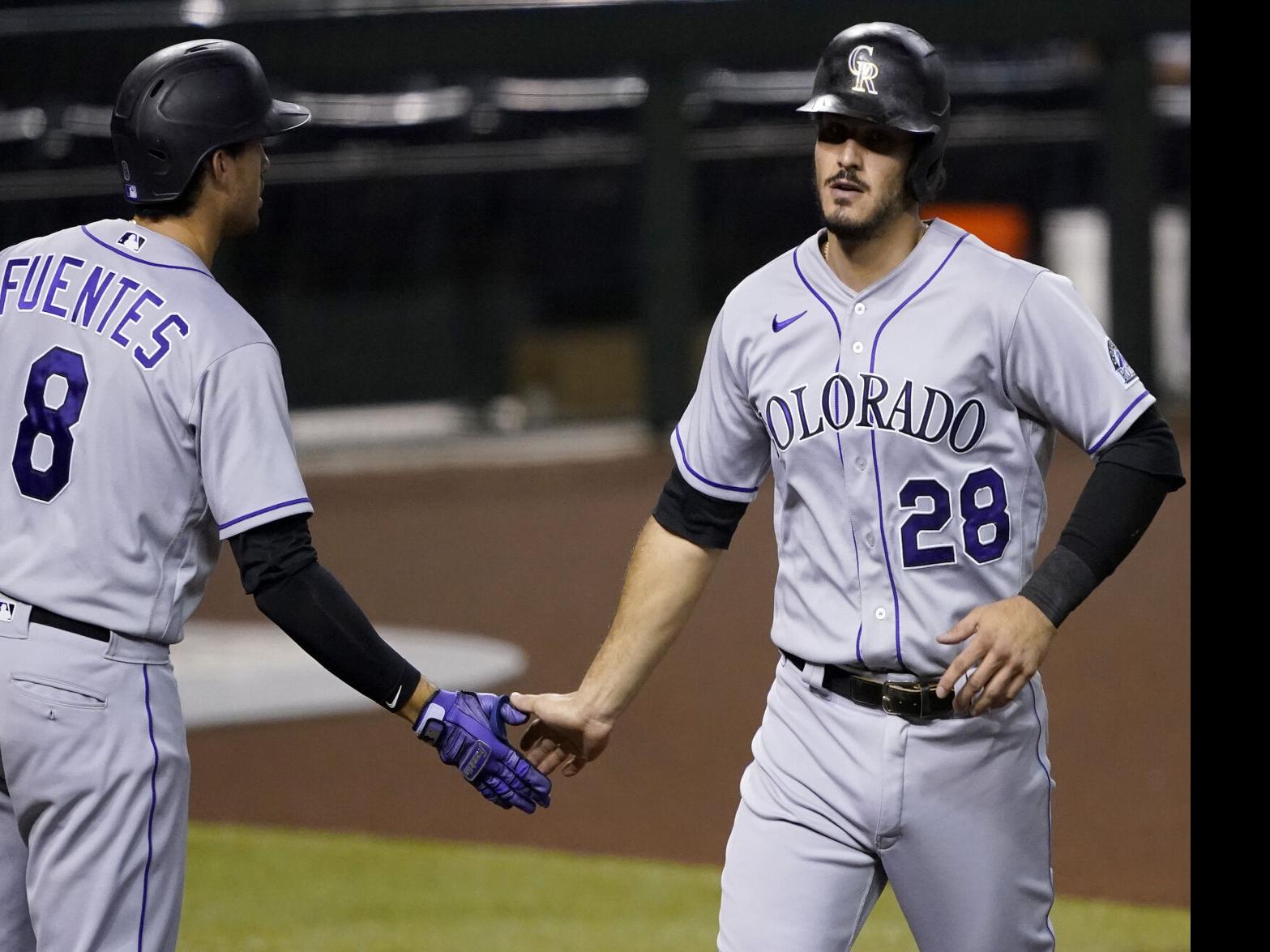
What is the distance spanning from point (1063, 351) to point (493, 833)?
4.05 meters

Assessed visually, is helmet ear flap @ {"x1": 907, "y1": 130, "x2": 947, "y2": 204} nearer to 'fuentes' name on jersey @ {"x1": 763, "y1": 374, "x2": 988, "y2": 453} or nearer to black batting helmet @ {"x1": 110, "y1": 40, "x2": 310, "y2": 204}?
'fuentes' name on jersey @ {"x1": 763, "y1": 374, "x2": 988, "y2": 453}

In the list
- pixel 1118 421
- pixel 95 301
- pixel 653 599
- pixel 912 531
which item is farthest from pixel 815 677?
pixel 95 301

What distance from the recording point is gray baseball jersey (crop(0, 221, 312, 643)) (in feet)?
9.43

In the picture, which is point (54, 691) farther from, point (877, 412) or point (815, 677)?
point (877, 412)

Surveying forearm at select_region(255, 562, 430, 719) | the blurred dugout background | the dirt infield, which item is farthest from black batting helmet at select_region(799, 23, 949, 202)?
the blurred dugout background

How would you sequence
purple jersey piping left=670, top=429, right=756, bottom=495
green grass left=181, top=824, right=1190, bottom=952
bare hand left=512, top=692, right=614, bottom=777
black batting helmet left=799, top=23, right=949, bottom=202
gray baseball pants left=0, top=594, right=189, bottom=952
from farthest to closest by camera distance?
green grass left=181, top=824, right=1190, bottom=952 < bare hand left=512, top=692, right=614, bottom=777 < purple jersey piping left=670, top=429, right=756, bottom=495 < black batting helmet left=799, top=23, right=949, bottom=202 < gray baseball pants left=0, top=594, right=189, bottom=952

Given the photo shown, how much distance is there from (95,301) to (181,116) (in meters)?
0.39

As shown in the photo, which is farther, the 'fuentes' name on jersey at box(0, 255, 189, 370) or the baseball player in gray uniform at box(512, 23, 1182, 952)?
the baseball player in gray uniform at box(512, 23, 1182, 952)

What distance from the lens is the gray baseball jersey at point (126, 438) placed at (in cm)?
288

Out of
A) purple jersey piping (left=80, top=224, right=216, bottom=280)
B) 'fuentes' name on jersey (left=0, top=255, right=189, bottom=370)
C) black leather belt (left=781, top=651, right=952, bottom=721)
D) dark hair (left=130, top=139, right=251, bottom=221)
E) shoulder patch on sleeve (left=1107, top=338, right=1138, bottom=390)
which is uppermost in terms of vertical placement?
dark hair (left=130, top=139, right=251, bottom=221)

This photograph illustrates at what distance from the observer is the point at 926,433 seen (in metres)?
3.02

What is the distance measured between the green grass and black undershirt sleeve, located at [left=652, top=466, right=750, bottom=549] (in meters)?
2.04

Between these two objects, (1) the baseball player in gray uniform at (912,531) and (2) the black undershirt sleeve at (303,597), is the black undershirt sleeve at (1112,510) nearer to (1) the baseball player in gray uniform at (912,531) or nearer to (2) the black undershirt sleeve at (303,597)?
(1) the baseball player in gray uniform at (912,531)
